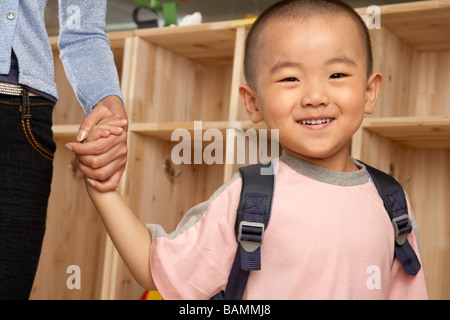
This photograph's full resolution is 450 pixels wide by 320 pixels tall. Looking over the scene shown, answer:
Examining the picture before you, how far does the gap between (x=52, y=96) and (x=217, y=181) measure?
64.8 inches

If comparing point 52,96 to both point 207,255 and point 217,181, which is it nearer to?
point 207,255

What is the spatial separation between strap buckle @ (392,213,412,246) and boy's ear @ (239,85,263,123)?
298mm

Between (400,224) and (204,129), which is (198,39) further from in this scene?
(400,224)

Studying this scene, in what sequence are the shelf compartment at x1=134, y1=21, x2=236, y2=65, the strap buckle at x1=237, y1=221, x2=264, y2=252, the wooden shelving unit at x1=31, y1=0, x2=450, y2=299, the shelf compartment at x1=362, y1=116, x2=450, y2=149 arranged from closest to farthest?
1. the strap buckle at x1=237, y1=221, x2=264, y2=252
2. the shelf compartment at x1=362, y1=116, x2=450, y2=149
3. the wooden shelving unit at x1=31, y1=0, x2=450, y2=299
4. the shelf compartment at x1=134, y1=21, x2=236, y2=65

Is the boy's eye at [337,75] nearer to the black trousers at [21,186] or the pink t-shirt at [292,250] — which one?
the pink t-shirt at [292,250]

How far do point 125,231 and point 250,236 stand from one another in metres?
0.20

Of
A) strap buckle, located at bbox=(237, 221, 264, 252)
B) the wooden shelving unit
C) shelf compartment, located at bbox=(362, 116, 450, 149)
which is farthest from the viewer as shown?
the wooden shelving unit

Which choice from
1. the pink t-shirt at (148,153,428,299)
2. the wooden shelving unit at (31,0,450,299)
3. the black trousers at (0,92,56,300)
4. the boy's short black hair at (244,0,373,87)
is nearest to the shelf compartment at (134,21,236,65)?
the wooden shelving unit at (31,0,450,299)

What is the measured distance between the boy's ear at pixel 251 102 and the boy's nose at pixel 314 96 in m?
0.13

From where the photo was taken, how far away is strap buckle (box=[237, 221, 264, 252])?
3.04ft

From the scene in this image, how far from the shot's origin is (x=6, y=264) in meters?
1.05

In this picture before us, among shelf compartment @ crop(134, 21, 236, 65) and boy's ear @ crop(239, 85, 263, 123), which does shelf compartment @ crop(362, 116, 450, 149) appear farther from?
boy's ear @ crop(239, 85, 263, 123)

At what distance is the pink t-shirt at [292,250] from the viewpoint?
0.95m

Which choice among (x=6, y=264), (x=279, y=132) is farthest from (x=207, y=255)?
(x=6, y=264)
